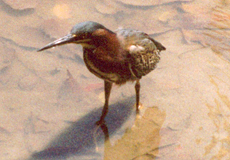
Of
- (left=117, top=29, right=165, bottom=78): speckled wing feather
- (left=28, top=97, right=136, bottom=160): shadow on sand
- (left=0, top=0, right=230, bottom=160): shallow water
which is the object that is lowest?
(left=28, top=97, right=136, bottom=160): shadow on sand

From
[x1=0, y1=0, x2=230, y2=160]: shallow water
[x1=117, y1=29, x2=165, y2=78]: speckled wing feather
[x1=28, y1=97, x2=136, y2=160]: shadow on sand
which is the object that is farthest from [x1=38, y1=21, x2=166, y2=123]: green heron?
[x1=0, y1=0, x2=230, y2=160]: shallow water

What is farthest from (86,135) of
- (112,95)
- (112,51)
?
(112,51)

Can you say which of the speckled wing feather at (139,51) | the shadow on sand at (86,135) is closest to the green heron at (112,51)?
the speckled wing feather at (139,51)

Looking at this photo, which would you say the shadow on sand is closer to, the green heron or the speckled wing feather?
the green heron

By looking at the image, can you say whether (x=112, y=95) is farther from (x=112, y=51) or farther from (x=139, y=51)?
(x=112, y=51)

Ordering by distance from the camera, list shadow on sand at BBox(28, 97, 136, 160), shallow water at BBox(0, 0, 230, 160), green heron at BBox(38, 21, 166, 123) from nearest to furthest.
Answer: green heron at BBox(38, 21, 166, 123) → shadow on sand at BBox(28, 97, 136, 160) → shallow water at BBox(0, 0, 230, 160)

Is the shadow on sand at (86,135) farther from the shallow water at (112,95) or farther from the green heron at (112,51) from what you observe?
the green heron at (112,51)

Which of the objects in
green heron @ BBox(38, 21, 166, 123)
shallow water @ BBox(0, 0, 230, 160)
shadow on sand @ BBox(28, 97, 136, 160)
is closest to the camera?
green heron @ BBox(38, 21, 166, 123)
